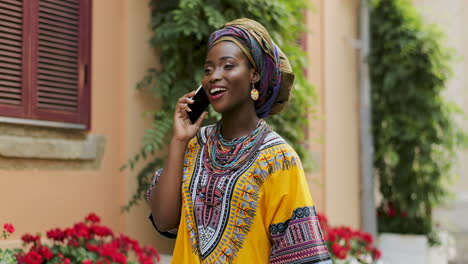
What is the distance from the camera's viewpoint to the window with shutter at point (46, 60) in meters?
3.49

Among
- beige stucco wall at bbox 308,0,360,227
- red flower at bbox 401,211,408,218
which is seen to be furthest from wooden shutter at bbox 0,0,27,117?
red flower at bbox 401,211,408,218

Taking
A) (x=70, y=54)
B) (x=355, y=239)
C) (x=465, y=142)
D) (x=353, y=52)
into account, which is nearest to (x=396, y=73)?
(x=353, y=52)

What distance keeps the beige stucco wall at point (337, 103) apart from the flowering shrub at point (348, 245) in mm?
1353

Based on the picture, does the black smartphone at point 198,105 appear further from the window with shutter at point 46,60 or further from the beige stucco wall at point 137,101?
the beige stucco wall at point 137,101

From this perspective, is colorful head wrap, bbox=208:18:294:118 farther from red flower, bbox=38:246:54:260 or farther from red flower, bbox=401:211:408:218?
red flower, bbox=401:211:408:218

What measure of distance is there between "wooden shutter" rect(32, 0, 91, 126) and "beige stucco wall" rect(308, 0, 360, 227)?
10.1 ft

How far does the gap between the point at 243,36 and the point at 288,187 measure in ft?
1.61

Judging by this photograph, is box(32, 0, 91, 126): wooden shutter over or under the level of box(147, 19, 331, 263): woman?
over

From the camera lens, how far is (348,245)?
Result: 5219 mm

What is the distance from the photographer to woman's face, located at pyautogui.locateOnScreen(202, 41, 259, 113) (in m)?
1.96

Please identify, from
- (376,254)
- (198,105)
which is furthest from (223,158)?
(376,254)

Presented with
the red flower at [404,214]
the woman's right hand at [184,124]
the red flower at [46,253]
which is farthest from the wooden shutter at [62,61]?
the red flower at [404,214]

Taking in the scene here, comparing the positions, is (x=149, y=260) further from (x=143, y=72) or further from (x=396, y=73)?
(x=396, y=73)

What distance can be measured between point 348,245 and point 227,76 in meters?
3.58
